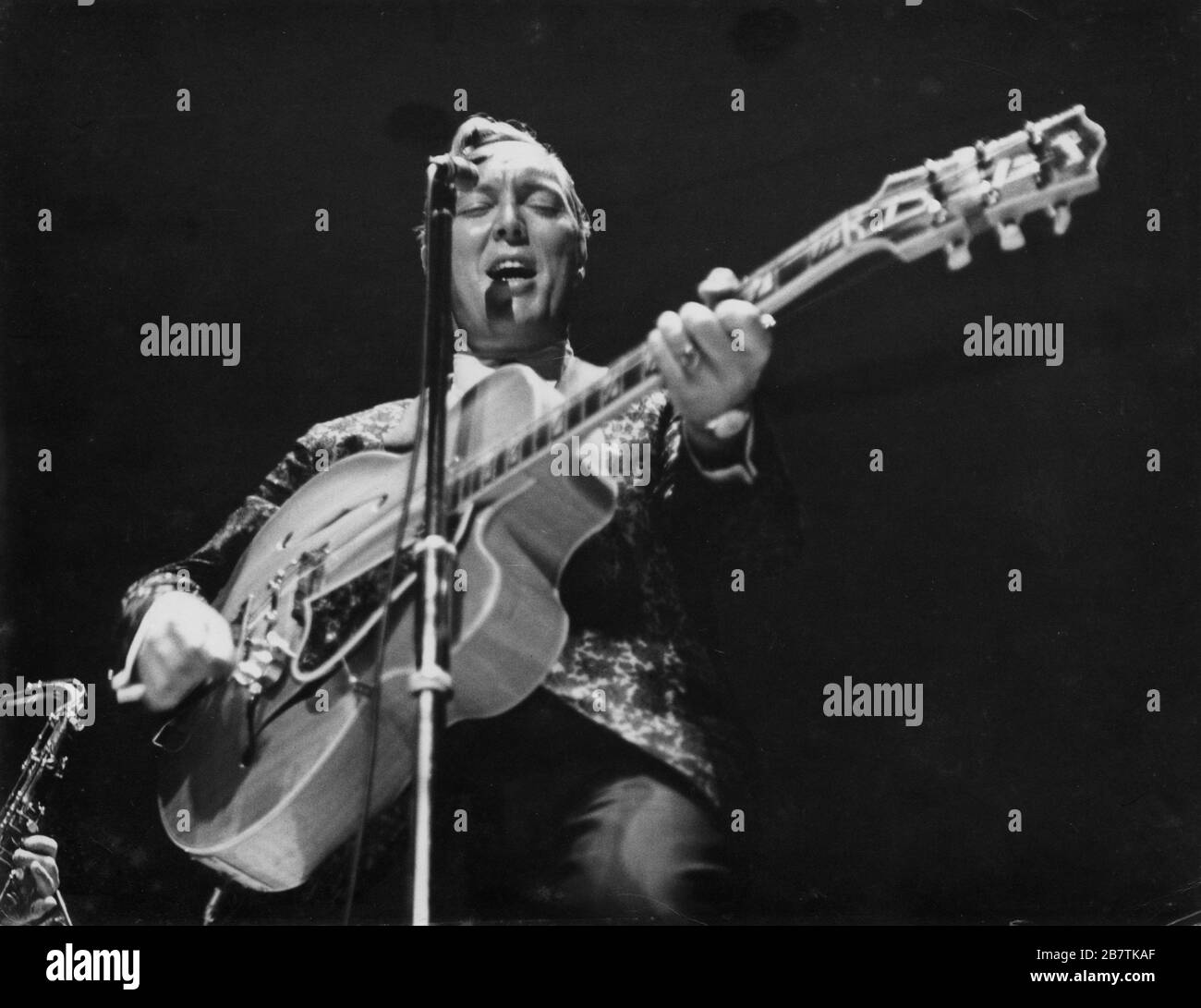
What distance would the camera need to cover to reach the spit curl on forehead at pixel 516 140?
2.53 metres

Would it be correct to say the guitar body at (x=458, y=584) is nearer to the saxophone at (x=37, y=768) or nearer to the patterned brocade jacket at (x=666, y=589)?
the patterned brocade jacket at (x=666, y=589)

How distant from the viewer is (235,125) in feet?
8.61

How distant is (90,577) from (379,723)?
1.92ft

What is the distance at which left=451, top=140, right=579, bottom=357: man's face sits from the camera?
2490mm

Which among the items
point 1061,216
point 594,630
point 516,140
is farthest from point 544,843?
point 1061,216

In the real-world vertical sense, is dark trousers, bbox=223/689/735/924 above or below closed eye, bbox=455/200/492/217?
below

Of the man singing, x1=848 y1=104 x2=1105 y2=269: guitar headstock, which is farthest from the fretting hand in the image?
x1=848 y1=104 x2=1105 y2=269: guitar headstock

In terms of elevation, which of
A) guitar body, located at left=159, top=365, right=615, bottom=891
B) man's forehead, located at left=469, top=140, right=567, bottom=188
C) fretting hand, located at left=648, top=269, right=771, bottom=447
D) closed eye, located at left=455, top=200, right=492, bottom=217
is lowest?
guitar body, located at left=159, top=365, right=615, bottom=891

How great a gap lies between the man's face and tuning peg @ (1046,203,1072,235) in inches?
29.9

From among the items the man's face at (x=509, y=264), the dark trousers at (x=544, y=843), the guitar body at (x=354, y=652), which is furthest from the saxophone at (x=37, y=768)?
the man's face at (x=509, y=264)

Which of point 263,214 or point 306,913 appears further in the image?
point 263,214

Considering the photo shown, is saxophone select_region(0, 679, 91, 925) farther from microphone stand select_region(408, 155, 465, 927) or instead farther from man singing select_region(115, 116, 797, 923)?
microphone stand select_region(408, 155, 465, 927)

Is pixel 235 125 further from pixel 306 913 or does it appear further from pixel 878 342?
pixel 306 913
